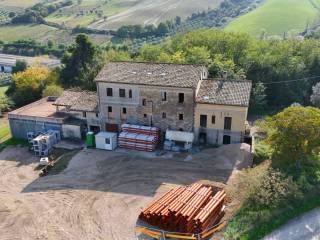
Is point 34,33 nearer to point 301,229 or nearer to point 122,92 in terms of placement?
point 122,92

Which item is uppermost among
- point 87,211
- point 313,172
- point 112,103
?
point 112,103

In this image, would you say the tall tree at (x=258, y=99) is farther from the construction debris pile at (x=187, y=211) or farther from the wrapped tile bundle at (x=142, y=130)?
the construction debris pile at (x=187, y=211)

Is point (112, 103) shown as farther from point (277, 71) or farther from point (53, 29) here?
point (53, 29)

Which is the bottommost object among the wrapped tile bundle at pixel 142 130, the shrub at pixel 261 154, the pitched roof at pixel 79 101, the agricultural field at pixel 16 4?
the shrub at pixel 261 154

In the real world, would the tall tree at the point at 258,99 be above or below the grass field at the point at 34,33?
below

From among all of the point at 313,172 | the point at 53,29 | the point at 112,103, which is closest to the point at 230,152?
the point at 313,172

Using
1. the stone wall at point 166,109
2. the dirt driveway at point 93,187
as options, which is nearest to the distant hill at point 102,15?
the stone wall at point 166,109

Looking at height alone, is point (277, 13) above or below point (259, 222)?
above
